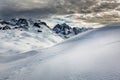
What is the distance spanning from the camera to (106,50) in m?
12.7

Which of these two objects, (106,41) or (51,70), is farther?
(106,41)

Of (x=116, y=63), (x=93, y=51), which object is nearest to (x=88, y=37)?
(x=93, y=51)

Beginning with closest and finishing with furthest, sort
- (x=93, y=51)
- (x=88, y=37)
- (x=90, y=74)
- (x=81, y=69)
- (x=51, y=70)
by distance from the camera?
(x=90, y=74) < (x=81, y=69) < (x=51, y=70) < (x=93, y=51) < (x=88, y=37)

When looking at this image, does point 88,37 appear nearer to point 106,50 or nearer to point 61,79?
point 106,50

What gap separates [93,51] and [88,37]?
4.27 m

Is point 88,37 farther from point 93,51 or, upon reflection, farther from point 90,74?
point 90,74

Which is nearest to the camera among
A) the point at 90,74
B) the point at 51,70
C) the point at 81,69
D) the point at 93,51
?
the point at 90,74

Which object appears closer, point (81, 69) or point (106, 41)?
point (81, 69)

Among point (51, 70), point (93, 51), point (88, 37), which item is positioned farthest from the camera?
point (88, 37)

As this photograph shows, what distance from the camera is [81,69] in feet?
37.7

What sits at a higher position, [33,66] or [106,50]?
[106,50]

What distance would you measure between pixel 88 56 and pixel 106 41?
2246mm

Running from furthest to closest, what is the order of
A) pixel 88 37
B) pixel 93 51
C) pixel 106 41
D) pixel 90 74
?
pixel 88 37 < pixel 106 41 < pixel 93 51 < pixel 90 74

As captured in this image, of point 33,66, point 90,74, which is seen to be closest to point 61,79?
point 90,74
